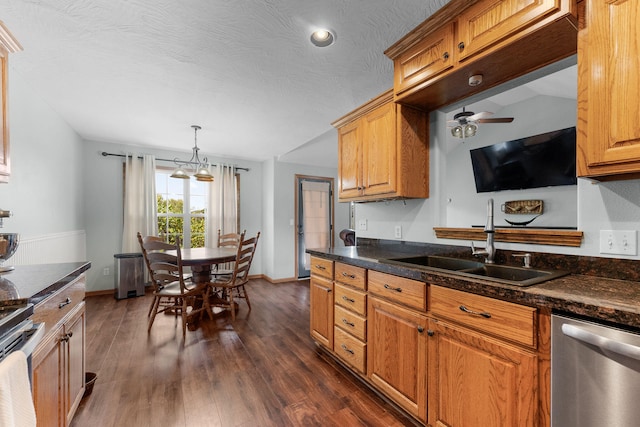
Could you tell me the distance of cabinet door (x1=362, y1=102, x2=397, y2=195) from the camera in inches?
80.9

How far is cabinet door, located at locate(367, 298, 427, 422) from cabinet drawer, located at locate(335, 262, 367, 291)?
0.45 feet

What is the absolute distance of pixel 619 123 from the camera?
1033mm

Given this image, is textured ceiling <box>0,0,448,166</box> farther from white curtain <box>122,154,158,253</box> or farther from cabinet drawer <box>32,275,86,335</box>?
cabinet drawer <box>32,275,86,335</box>

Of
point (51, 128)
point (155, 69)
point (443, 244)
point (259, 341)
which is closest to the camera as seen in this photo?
point (443, 244)

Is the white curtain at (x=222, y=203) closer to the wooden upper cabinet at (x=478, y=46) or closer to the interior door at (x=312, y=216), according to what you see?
the interior door at (x=312, y=216)

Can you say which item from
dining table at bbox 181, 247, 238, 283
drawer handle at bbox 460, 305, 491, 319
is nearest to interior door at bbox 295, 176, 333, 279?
dining table at bbox 181, 247, 238, 283

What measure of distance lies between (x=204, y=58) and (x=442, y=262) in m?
2.36

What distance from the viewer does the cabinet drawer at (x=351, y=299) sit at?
189 centimetres

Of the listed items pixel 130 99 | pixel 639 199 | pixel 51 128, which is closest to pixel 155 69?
pixel 130 99

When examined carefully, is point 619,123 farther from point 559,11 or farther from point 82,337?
point 82,337

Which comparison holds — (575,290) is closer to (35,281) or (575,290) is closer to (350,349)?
(350,349)

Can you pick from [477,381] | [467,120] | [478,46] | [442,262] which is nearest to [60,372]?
[477,381]

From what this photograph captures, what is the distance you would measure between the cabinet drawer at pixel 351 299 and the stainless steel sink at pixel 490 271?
0.35 m

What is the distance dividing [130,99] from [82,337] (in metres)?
2.31
